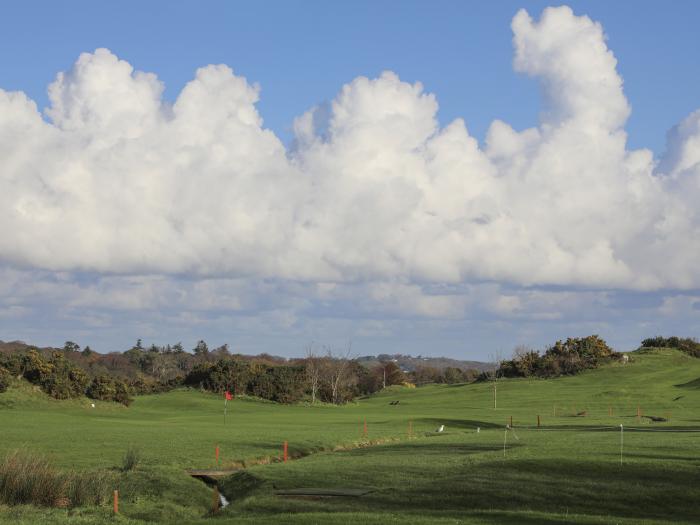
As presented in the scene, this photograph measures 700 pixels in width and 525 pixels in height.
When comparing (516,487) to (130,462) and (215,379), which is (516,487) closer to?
(130,462)

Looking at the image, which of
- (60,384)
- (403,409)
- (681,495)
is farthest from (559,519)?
(403,409)

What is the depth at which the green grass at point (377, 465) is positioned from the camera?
2973cm

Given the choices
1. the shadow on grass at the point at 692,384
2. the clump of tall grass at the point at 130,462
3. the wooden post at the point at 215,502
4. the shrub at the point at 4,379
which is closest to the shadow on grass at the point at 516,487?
the wooden post at the point at 215,502

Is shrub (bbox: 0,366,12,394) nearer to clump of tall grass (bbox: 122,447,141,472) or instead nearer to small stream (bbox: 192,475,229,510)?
clump of tall grass (bbox: 122,447,141,472)

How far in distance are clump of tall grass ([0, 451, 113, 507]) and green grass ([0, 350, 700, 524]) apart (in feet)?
4.21

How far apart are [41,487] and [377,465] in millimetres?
14273

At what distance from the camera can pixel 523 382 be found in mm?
135750

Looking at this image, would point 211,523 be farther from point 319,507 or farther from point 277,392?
point 277,392

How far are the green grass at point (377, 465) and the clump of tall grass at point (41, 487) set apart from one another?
1.28 m

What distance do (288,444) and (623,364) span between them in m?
102

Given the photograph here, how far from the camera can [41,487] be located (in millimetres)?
32875

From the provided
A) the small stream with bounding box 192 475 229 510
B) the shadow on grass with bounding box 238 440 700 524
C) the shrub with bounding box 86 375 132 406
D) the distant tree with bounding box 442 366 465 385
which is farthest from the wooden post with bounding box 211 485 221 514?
the distant tree with bounding box 442 366 465 385

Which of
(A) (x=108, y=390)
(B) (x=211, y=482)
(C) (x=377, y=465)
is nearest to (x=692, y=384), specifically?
(A) (x=108, y=390)

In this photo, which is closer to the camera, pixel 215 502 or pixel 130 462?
pixel 215 502
